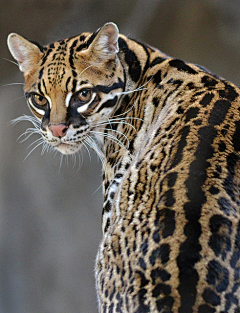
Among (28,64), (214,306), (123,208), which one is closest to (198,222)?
(214,306)

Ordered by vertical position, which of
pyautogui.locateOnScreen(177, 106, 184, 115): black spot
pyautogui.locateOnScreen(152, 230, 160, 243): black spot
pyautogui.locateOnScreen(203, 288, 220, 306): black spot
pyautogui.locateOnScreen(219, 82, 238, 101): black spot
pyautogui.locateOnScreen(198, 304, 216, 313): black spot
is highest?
pyautogui.locateOnScreen(219, 82, 238, 101): black spot

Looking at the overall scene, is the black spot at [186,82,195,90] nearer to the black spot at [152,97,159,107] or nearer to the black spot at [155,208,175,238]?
the black spot at [152,97,159,107]

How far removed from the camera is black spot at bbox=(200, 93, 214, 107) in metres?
1.57

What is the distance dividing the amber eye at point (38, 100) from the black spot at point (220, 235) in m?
1.02

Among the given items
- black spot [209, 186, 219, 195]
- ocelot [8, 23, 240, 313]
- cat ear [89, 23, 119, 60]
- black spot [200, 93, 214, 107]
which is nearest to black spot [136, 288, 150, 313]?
ocelot [8, 23, 240, 313]

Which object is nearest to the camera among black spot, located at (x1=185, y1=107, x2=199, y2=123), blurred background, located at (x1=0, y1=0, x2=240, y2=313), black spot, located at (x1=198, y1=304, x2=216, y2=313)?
black spot, located at (x1=198, y1=304, x2=216, y2=313)

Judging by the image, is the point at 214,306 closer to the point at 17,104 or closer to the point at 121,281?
the point at 121,281

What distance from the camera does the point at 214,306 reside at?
106 cm

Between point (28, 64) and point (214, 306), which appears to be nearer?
point (214, 306)

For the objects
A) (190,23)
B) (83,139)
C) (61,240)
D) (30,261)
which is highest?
(190,23)

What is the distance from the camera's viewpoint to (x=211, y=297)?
3.52ft

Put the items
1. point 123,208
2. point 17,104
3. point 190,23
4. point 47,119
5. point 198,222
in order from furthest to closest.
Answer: point 17,104 < point 190,23 < point 47,119 < point 123,208 < point 198,222

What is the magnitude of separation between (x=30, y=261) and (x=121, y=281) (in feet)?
9.97

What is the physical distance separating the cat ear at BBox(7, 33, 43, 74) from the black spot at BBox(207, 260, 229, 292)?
1.28 m
